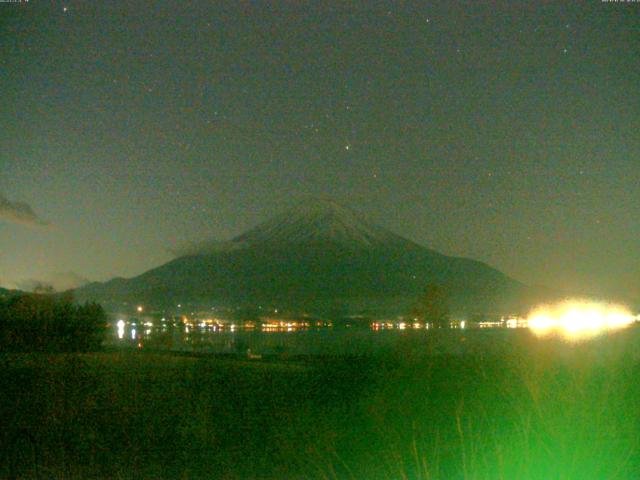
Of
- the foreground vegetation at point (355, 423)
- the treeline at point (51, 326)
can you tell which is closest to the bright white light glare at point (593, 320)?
the foreground vegetation at point (355, 423)

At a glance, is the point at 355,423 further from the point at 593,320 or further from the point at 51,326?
the point at 51,326

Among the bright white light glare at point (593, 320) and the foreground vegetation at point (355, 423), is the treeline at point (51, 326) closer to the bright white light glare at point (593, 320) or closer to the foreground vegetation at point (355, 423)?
the foreground vegetation at point (355, 423)

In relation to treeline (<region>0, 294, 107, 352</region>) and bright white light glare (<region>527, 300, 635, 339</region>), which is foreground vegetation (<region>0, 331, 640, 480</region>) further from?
treeline (<region>0, 294, 107, 352</region>)

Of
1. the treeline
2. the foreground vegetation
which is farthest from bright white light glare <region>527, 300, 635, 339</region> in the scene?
the treeline

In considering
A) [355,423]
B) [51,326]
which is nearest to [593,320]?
[355,423]

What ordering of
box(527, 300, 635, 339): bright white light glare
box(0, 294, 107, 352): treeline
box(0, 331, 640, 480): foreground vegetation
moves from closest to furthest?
box(0, 331, 640, 480): foreground vegetation
box(527, 300, 635, 339): bright white light glare
box(0, 294, 107, 352): treeline

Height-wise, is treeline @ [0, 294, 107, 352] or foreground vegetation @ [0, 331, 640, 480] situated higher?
treeline @ [0, 294, 107, 352]
